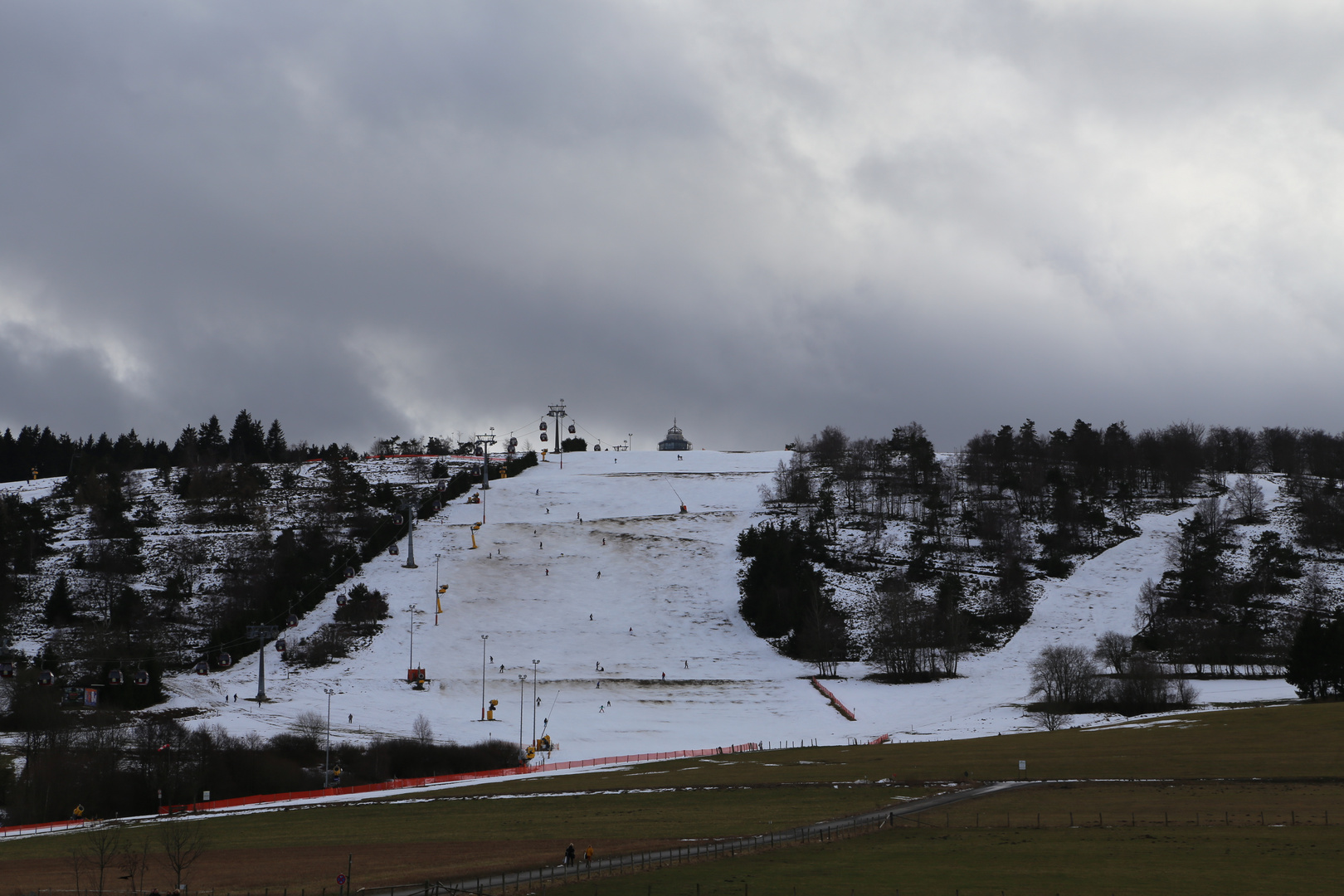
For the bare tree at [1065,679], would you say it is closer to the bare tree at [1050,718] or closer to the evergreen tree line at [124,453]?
the bare tree at [1050,718]

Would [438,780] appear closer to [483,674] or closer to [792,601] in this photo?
[483,674]

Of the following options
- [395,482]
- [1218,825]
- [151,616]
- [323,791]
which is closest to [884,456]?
[395,482]

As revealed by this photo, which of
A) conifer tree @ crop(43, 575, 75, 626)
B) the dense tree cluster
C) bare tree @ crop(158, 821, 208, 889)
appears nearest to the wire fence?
bare tree @ crop(158, 821, 208, 889)

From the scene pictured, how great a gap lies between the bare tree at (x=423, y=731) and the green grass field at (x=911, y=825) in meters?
11.4

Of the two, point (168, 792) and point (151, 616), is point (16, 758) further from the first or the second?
point (151, 616)

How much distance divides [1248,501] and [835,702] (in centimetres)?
7625

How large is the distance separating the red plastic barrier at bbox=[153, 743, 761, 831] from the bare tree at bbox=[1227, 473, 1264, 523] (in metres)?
86.3

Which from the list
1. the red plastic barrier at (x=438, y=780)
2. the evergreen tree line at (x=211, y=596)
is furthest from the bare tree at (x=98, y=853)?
the evergreen tree line at (x=211, y=596)

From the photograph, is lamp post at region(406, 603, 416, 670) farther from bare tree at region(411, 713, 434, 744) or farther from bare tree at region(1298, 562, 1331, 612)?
bare tree at region(1298, 562, 1331, 612)

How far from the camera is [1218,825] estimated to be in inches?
1339

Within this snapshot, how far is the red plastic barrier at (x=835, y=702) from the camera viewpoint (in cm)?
7825

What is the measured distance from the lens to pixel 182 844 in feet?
125

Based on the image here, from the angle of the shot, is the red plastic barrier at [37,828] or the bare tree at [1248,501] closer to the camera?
the red plastic barrier at [37,828]

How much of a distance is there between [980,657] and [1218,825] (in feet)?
208
